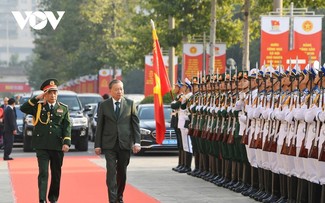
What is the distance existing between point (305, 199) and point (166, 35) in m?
34.5

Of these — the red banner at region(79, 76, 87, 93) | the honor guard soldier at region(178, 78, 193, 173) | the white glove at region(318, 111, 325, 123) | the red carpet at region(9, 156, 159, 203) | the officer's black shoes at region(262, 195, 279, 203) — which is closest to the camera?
the white glove at region(318, 111, 325, 123)

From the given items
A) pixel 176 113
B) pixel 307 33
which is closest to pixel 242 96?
pixel 176 113

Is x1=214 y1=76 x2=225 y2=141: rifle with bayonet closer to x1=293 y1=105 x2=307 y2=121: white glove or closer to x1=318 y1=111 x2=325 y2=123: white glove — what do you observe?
x1=293 y1=105 x2=307 y2=121: white glove

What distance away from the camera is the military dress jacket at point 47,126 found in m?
15.4

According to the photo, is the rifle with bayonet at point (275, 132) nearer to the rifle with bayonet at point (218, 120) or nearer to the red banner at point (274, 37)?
the rifle with bayonet at point (218, 120)

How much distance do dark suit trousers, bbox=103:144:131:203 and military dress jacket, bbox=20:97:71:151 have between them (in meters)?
0.62

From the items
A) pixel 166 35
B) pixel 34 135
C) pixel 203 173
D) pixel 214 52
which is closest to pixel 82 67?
pixel 166 35

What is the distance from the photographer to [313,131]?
45.7 ft

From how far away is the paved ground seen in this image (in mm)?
17062

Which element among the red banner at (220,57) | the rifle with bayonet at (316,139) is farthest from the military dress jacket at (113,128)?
the red banner at (220,57)

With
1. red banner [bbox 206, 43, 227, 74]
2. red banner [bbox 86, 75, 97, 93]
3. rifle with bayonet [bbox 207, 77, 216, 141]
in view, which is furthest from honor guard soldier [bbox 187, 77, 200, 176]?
red banner [bbox 86, 75, 97, 93]

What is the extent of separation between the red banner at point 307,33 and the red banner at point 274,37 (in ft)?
1.07

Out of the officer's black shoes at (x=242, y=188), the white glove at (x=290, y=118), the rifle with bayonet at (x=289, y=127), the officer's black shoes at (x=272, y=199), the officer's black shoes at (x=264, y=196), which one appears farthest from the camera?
the officer's black shoes at (x=242, y=188)

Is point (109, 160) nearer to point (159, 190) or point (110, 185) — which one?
point (110, 185)
